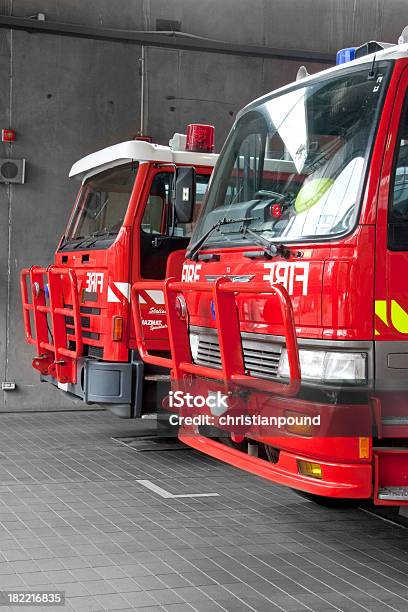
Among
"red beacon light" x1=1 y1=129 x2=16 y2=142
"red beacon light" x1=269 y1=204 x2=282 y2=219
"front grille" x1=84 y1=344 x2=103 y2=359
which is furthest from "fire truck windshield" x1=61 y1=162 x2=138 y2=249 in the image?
"red beacon light" x1=269 y1=204 x2=282 y2=219

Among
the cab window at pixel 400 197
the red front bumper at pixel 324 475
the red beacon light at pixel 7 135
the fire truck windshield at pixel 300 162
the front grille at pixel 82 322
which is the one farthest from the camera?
the red beacon light at pixel 7 135

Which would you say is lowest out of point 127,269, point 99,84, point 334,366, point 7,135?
point 334,366

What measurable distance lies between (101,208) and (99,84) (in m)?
3.22

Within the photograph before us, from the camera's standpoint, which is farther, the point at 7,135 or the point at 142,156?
the point at 7,135

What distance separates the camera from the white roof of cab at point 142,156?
8.29 m

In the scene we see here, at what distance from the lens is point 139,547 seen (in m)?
5.66

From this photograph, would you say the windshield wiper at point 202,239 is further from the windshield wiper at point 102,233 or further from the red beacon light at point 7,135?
the red beacon light at point 7,135

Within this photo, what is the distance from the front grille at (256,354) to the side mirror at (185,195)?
57.7 inches

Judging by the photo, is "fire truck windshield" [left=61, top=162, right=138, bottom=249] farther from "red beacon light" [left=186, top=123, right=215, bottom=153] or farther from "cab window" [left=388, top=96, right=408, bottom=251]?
"cab window" [left=388, top=96, right=408, bottom=251]

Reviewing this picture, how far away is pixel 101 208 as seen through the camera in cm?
894

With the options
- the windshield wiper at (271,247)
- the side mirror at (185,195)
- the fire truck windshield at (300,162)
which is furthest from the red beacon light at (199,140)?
the windshield wiper at (271,247)

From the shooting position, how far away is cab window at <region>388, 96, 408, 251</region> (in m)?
4.61

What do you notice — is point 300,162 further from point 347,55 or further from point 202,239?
point 202,239

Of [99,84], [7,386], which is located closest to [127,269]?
[7,386]
